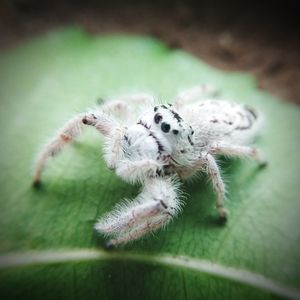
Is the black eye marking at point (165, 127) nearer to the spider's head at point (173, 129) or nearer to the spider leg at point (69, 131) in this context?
the spider's head at point (173, 129)

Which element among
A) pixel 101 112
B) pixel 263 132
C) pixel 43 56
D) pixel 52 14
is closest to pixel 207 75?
pixel 263 132

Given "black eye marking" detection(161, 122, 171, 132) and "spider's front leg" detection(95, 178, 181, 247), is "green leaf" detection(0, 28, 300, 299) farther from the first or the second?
"black eye marking" detection(161, 122, 171, 132)

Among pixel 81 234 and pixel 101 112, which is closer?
pixel 81 234

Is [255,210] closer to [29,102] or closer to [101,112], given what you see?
[101,112]

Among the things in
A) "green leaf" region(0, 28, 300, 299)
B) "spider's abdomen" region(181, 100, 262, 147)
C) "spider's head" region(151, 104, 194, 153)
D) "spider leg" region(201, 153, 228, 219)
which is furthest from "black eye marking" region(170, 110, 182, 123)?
"green leaf" region(0, 28, 300, 299)

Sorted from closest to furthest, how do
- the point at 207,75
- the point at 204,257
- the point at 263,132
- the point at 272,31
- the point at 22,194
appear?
the point at 204,257 < the point at 22,194 < the point at 263,132 < the point at 207,75 < the point at 272,31

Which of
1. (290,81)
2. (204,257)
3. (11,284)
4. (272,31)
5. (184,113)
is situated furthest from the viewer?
(272,31)

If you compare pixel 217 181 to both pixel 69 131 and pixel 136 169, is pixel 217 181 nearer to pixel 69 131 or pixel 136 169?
pixel 136 169

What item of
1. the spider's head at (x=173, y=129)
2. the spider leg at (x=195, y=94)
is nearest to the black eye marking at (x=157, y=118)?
the spider's head at (x=173, y=129)
